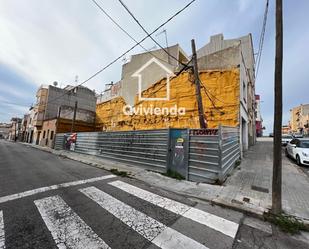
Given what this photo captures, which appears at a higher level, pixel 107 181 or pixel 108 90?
pixel 108 90

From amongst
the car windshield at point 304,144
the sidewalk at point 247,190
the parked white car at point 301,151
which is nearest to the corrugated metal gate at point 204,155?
the sidewalk at point 247,190

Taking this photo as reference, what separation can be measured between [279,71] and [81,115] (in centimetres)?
2595

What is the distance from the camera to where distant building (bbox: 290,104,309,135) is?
51.0 meters

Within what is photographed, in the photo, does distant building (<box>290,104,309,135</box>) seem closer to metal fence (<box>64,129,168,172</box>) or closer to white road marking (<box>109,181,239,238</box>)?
metal fence (<box>64,129,168,172</box>)

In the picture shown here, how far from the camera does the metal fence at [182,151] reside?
5.97 meters

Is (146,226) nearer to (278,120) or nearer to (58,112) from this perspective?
(278,120)

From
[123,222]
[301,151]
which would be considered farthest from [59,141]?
[301,151]

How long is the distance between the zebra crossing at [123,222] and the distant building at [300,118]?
61562 millimetres

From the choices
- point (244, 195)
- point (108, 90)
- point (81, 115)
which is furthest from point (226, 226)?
point (81, 115)

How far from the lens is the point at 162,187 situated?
569 centimetres

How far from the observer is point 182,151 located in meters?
6.77

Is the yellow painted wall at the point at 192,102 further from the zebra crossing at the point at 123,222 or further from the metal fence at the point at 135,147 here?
the zebra crossing at the point at 123,222

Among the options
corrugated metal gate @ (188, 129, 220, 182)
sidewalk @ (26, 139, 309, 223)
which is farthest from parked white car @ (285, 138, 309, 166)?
corrugated metal gate @ (188, 129, 220, 182)

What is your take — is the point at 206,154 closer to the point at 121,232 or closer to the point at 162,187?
the point at 162,187
